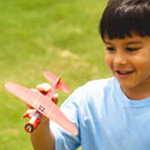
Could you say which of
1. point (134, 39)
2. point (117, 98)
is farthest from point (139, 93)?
point (134, 39)

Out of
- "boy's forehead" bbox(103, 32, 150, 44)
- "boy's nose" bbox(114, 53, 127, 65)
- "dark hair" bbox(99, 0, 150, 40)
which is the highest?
"dark hair" bbox(99, 0, 150, 40)

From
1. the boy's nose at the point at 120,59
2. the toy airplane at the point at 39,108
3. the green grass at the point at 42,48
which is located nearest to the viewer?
the toy airplane at the point at 39,108

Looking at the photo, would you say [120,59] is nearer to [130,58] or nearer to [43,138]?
[130,58]

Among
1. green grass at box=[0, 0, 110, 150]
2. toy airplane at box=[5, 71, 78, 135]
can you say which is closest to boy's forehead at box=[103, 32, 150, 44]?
toy airplane at box=[5, 71, 78, 135]

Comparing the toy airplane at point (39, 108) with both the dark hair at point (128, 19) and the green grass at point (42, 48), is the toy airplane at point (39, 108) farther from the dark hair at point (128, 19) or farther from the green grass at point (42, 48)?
the green grass at point (42, 48)

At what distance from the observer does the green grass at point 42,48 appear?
279cm

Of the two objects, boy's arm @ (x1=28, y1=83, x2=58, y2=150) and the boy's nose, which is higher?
the boy's nose

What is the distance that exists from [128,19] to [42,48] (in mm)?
2330

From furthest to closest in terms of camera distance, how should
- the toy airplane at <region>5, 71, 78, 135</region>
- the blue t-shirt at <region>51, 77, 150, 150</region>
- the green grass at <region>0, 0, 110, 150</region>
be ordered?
the green grass at <region>0, 0, 110, 150</region>, the blue t-shirt at <region>51, 77, 150, 150</region>, the toy airplane at <region>5, 71, 78, 135</region>

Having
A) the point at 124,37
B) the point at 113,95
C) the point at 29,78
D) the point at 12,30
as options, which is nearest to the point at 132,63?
the point at 124,37

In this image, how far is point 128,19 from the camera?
1376 mm

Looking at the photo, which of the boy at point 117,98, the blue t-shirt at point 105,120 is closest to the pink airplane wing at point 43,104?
the boy at point 117,98

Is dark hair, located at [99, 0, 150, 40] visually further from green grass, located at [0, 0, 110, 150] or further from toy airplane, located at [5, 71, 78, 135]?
green grass, located at [0, 0, 110, 150]

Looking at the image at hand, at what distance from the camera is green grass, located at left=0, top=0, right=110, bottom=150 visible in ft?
9.16
